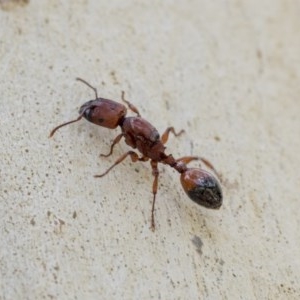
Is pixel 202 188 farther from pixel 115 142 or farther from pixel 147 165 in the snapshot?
pixel 115 142

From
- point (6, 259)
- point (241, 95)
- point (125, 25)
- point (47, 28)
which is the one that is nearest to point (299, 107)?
point (241, 95)

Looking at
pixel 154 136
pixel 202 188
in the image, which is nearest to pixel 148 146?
pixel 154 136

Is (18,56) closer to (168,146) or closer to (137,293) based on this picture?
(168,146)

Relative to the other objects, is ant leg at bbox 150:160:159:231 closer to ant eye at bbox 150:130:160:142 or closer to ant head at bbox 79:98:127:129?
ant eye at bbox 150:130:160:142

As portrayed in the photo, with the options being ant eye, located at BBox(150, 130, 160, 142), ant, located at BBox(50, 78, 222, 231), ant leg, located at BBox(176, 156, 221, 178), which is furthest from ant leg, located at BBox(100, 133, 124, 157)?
ant leg, located at BBox(176, 156, 221, 178)

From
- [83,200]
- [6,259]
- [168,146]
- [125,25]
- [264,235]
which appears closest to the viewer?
[6,259]
